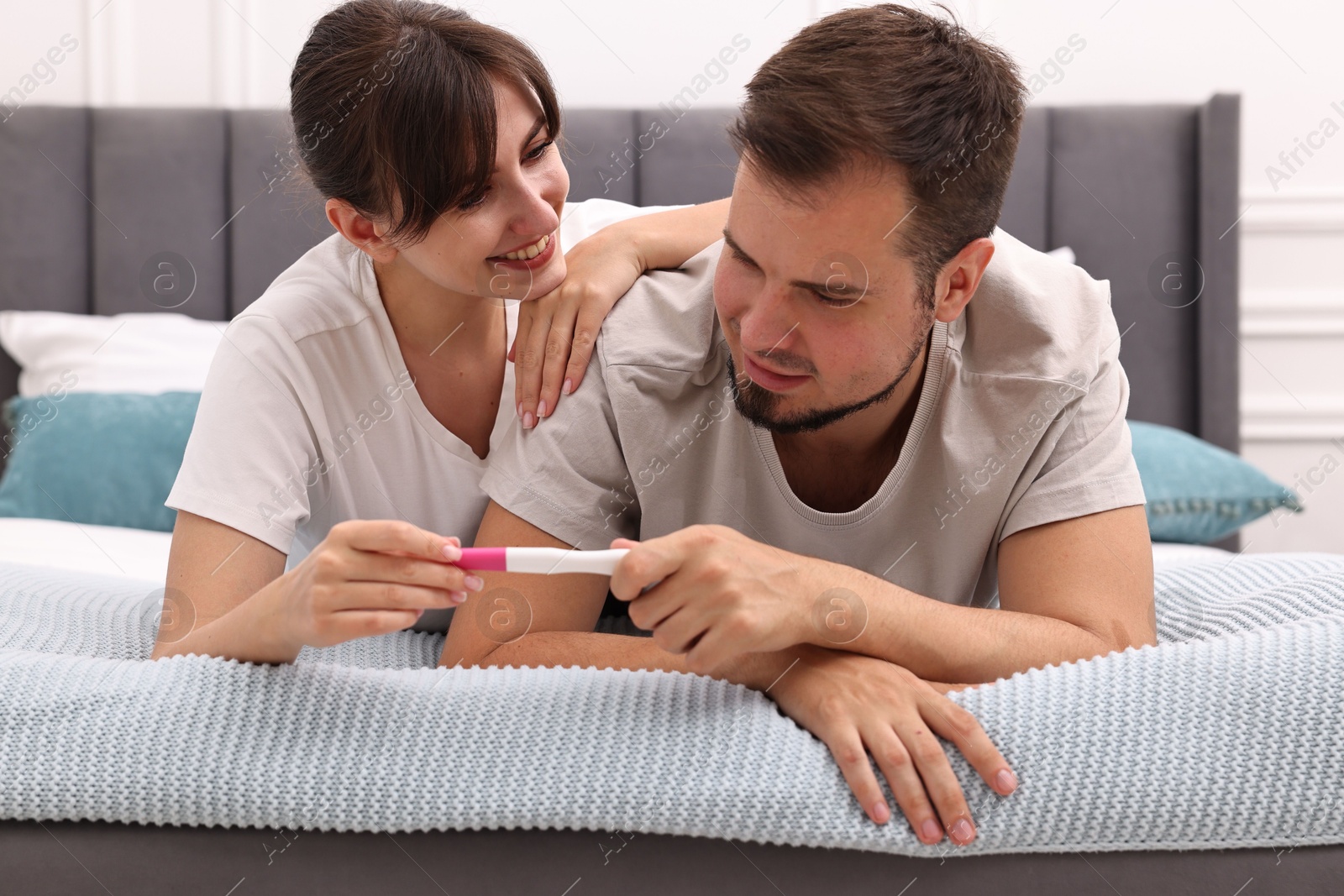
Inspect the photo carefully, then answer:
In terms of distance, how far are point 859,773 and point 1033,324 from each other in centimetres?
53

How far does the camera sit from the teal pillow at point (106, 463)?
172 cm

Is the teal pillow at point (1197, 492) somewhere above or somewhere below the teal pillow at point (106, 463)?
above

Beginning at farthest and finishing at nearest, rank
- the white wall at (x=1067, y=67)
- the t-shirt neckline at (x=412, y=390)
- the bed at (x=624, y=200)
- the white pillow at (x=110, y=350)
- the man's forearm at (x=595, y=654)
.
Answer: the white wall at (x=1067, y=67) < the bed at (x=624, y=200) < the white pillow at (x=110, y=350) < the t-shirt neckline at (x=412, y=390) < the man's forearm at (x=595, y=654)

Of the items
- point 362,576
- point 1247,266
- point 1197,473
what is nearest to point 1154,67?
point 1247,266

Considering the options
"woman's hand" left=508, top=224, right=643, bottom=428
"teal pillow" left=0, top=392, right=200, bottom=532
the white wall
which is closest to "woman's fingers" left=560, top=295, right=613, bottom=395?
"woman's hand" left=508, top=224, right=643, bottom=428

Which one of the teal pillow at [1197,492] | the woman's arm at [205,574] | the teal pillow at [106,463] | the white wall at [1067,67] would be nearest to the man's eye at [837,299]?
the woman's arm at [205,574]

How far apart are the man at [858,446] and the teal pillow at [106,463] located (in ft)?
2.98

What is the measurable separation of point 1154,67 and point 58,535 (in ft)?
7.29

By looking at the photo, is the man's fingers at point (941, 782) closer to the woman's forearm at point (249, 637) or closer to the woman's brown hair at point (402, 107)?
the woman's forearm at point (249, 637)

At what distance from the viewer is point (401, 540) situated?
703mm

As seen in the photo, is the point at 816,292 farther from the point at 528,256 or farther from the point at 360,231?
the point at 360,231

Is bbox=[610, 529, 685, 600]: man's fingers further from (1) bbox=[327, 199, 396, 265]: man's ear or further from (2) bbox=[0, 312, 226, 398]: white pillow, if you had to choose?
(2) bbox=[0, 312, 226, 398]: white pillow

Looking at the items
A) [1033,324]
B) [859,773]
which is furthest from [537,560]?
[1033,324]

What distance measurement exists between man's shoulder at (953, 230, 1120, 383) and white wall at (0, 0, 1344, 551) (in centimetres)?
128
